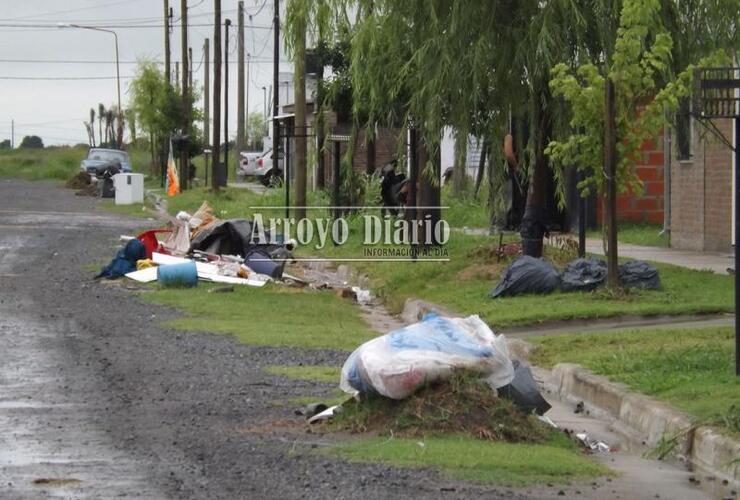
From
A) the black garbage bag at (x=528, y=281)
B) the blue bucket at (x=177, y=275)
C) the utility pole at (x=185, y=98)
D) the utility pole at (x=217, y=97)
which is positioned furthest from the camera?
the utility pole at (x=185, y=98)

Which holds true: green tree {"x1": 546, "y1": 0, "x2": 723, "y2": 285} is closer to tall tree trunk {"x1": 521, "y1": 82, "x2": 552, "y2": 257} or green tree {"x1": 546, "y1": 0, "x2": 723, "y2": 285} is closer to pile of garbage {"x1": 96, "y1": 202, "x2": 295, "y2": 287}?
tall tree trunk {"x1": 521, "y1": 82, "x2": 552, "y2": 257}

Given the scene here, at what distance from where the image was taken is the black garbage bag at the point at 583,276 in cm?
1747

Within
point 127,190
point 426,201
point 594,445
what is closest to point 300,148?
point 426,201

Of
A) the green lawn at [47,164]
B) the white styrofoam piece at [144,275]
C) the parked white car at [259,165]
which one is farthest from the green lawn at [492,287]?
the green lawn at [47,164]

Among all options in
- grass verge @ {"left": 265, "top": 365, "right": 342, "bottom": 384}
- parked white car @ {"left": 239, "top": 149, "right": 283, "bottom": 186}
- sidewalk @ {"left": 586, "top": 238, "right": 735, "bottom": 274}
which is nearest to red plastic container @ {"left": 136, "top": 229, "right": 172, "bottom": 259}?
sidewalk @ {"left": 586, "top": 238, "right": 735, "bottom": 274}

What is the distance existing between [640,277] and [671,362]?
225 inches

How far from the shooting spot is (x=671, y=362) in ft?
39.1

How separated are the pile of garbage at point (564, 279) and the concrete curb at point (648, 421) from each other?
4899mm

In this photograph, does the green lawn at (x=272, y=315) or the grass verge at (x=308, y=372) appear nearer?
the grass verge at (x=308, y=372)

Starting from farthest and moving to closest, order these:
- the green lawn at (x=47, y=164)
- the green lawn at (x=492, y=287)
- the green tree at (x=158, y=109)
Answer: the green lawn at (x=47, y=164) < the green tree at (x=158, y=109) < the green lawn at (x=492, y=287)

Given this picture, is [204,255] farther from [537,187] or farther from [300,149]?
[300,149]

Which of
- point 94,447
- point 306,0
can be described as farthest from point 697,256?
point 94,447

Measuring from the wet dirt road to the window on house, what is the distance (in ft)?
19.5

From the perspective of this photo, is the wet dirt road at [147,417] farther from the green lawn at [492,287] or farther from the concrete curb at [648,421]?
the green lawn at [492,287]
